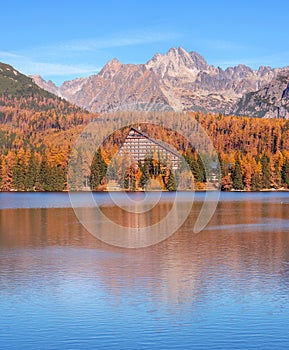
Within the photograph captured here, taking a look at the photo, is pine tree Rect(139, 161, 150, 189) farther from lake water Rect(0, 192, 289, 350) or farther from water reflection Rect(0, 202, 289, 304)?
lake water Rect(0, 192, 289, 350)

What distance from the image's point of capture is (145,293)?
120 ft

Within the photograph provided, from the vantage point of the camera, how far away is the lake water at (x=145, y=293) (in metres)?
28.2

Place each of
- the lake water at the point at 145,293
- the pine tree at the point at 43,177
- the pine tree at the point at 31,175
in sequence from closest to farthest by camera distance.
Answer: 1. the lake water at the point at 145,293
2. the pine tree at the point at 43,177
3. the pine tree at the point at 31,175

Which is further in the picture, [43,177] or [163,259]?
[43,177]

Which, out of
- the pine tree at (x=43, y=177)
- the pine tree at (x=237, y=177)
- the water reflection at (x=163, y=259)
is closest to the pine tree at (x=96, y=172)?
the pine tree at (x=43, y=177)

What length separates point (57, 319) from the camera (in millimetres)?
30953

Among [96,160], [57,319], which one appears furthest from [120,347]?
[96,160]

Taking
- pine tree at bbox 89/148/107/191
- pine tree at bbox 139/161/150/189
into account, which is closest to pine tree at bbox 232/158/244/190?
pine tree at bbox 139/161/150/189

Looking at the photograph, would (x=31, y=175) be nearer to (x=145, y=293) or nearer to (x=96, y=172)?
(x=96, y=172)

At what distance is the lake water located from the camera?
28.2 m

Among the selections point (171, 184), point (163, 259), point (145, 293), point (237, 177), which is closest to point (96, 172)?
point (171, 184)

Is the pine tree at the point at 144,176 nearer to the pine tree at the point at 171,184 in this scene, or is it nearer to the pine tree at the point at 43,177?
the pine tree at the point at 171,184

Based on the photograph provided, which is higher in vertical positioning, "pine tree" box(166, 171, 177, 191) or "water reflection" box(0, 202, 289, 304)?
"pine tree" box(166, 171, 177, 191)

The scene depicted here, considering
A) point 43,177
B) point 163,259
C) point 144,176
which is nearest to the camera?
point 163,259
